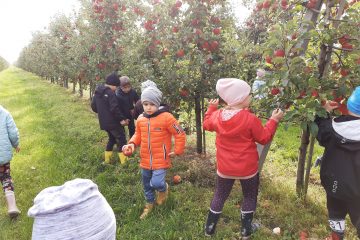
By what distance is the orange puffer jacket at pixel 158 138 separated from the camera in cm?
438

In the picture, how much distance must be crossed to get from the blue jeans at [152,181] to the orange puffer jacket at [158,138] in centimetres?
8

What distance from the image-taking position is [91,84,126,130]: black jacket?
21.2 ft

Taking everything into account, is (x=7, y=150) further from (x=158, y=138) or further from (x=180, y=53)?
(x=180, y=53)

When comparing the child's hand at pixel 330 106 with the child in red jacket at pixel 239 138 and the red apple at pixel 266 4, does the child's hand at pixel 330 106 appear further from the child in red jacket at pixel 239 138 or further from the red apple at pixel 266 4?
the red apple at pixel 266 4

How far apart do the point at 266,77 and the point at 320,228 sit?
1894 mm

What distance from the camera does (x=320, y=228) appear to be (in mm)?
4113

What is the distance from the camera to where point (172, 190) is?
206 inches

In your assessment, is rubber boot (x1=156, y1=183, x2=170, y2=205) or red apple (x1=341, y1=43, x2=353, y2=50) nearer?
red apple (x1=341, y1=43, x2=353, y2=50)

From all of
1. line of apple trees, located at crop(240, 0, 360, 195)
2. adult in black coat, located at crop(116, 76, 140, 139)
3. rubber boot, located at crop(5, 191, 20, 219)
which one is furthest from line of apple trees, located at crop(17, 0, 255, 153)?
rubber boot, located at crop(5, 191, 20, 219)

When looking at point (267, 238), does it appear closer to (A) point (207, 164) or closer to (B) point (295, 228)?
(B) point (295, 228)

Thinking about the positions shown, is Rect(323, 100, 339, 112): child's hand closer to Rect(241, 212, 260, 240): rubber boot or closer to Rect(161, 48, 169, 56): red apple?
Rect(241, 212, 260, 240): rubber boot

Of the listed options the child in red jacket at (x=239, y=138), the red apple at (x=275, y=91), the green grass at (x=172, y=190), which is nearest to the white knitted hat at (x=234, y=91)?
the child in red jacket at (x=239, y=138)

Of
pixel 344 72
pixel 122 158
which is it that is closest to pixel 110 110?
pixel 122 158

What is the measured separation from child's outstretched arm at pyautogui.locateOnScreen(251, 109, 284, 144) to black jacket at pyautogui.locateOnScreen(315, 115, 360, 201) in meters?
0.45
